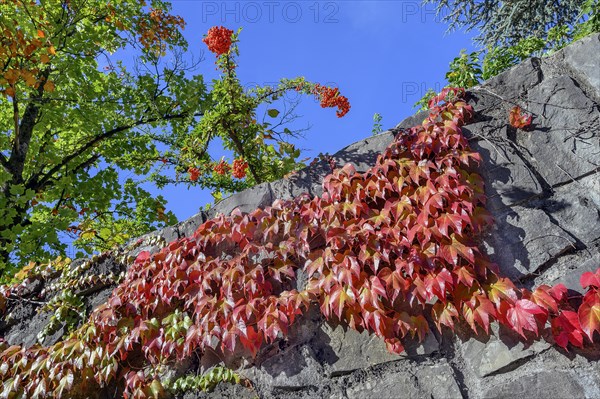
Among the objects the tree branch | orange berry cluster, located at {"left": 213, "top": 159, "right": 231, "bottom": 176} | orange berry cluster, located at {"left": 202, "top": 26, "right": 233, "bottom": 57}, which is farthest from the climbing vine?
the tree branch

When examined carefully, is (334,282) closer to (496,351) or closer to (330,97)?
(496,351)

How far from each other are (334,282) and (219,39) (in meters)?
2.78

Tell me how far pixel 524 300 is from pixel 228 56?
11.0 feet

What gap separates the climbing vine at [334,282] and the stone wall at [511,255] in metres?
0.09

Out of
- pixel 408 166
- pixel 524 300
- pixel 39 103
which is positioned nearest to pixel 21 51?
pixel 39 103

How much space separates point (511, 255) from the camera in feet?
7.90

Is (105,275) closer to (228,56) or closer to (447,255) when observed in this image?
(228,56)

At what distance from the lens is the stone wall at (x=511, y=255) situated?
7.04 ft

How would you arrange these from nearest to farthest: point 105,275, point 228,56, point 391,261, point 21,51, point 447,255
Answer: point 447,255, point 391,261, point 105,275, point 228,56, point 21,51

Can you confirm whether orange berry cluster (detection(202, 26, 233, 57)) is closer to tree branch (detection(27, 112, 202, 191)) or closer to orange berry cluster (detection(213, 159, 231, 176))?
orange berry cluster (detection(213, 159, 231, 176))

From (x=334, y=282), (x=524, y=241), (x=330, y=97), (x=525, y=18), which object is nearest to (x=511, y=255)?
(x=524, y=241)

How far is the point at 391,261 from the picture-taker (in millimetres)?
2531

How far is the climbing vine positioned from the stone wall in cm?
9

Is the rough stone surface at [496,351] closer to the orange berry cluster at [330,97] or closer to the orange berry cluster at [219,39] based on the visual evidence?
the orange berry cluster at [330,97]
